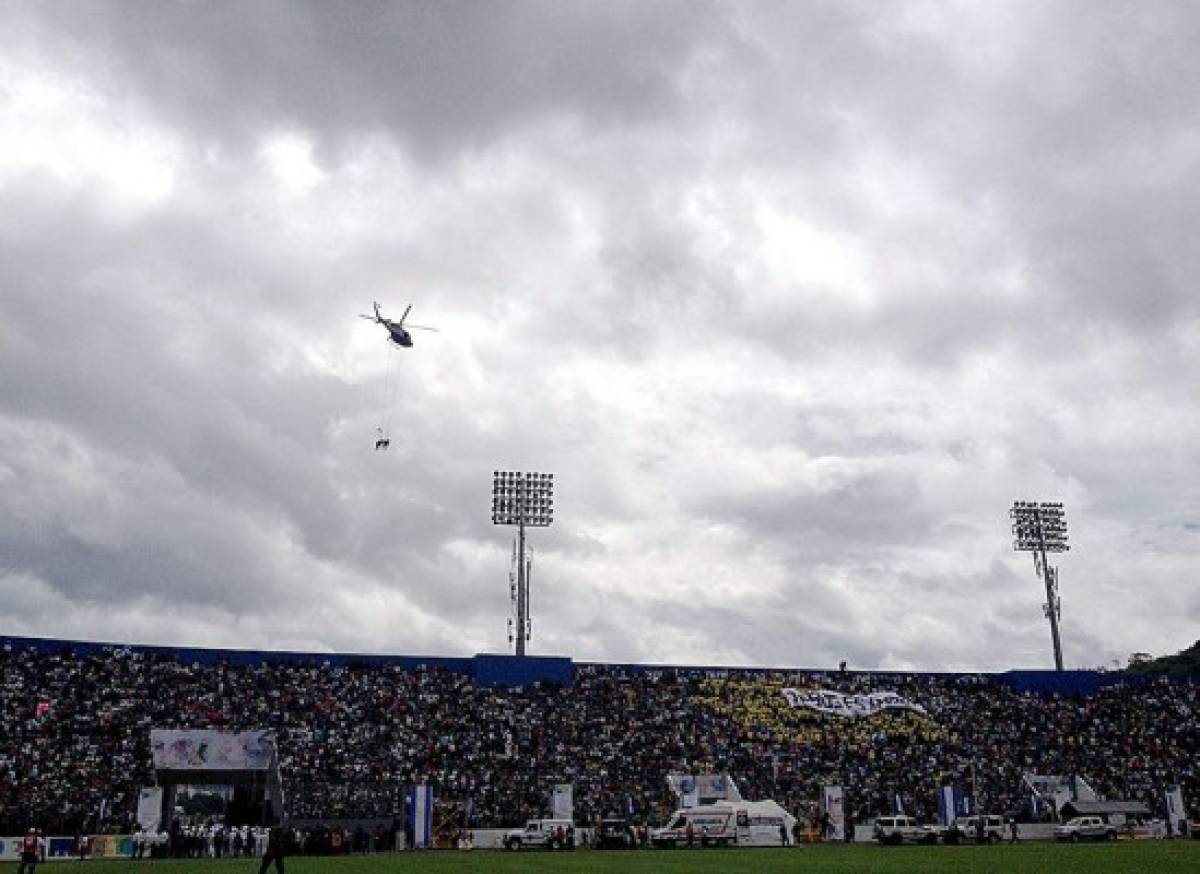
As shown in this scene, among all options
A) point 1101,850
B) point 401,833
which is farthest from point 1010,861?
point 401,833

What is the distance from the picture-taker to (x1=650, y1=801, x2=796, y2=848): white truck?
5700cm

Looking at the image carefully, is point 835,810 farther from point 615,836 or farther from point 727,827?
point 615,836

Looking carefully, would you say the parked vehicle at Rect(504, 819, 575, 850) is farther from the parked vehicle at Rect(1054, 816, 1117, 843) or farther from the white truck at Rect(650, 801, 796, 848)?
the parked vehicle at Rect(1054, 816, 1117, 843)

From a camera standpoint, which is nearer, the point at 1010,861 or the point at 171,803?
the point at 1010,861

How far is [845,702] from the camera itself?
81.2m

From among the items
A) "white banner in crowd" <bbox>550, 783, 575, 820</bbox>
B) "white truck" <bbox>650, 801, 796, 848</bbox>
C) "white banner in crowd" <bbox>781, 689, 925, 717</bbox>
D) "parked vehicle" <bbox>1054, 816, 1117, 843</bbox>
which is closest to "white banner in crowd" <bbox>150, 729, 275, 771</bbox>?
"white banner in crowd" <bbox>550, 783, 575, 820</bbox>

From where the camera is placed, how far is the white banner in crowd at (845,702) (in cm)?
8038

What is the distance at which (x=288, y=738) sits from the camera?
66688 mm

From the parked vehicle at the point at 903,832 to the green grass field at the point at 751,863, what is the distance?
28.7 feet

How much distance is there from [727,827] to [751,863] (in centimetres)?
1864

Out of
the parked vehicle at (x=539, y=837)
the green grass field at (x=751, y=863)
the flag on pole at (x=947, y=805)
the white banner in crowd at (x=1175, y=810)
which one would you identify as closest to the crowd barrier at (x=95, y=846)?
the green grass field at (x=751, y=863)

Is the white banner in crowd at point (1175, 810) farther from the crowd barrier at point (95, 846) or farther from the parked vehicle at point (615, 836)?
the crowd barrier at point (95, 846)

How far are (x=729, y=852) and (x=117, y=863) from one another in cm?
2436

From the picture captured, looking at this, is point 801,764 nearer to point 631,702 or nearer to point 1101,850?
point 631,702
